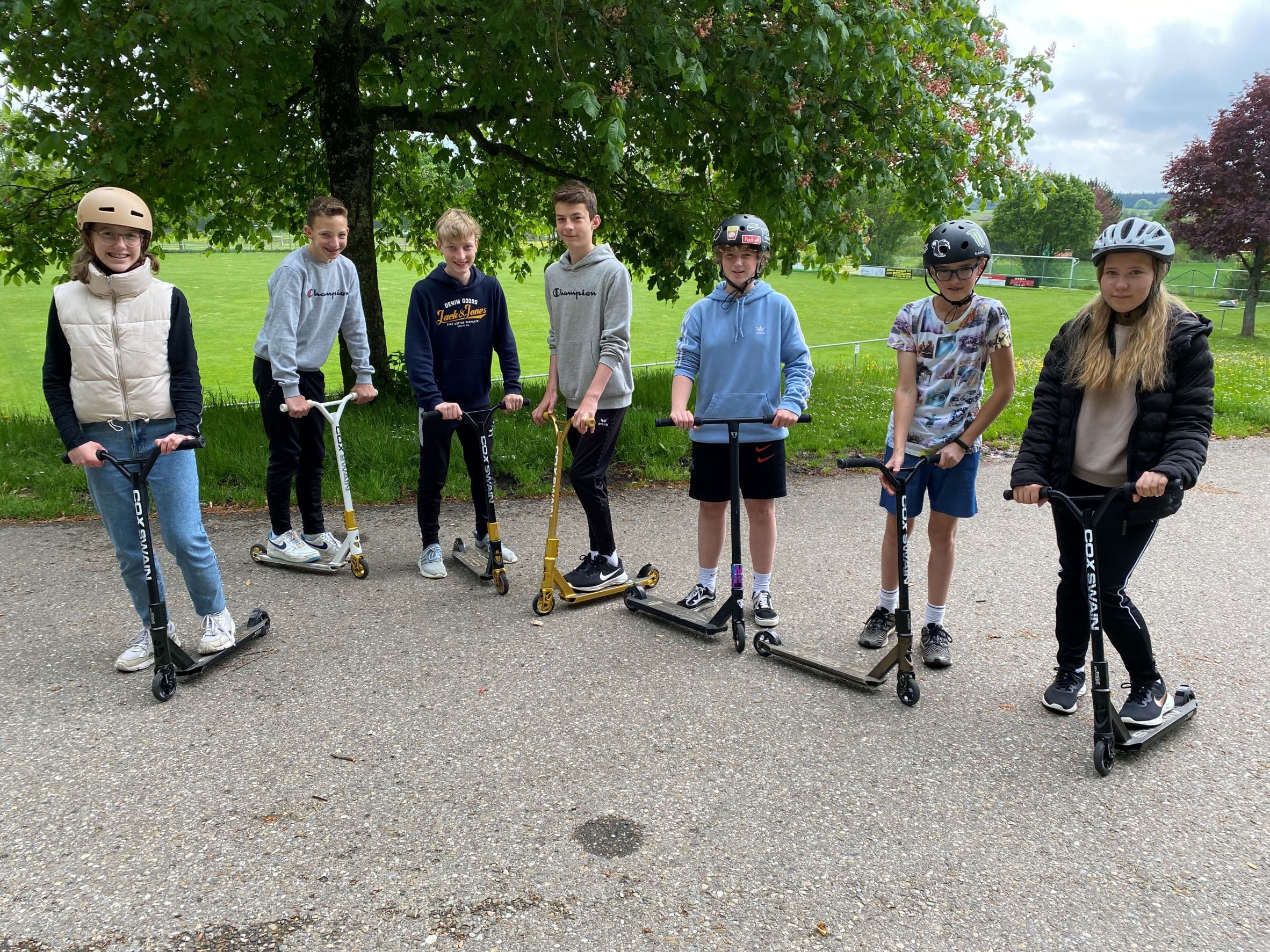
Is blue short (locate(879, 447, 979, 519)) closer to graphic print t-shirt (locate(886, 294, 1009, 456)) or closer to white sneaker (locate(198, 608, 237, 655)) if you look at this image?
graphic print t-shirt (locate(886, 294, 1009, 456))

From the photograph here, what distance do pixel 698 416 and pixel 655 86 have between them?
12.6 ft

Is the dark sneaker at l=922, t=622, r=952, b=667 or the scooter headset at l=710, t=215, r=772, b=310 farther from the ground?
the scooter headset at l=710, t=215, r=772, b=310

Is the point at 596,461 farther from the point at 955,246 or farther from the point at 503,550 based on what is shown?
the point at 955,246

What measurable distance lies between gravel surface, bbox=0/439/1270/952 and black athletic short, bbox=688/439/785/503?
768mm

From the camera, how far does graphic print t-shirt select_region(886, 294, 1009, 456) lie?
4.06 m

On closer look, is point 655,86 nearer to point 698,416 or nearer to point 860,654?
point 698,416

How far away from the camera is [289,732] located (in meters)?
3.66

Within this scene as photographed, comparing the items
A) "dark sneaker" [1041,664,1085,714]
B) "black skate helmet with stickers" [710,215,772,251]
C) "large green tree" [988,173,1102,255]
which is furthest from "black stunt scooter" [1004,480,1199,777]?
"large green tree" [988,173,1102,255]

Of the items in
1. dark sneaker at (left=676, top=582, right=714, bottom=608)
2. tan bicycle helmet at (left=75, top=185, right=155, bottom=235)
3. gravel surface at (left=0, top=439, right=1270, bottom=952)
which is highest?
tan bicycle helmet at (left=75, top=185, right=155, bottom=235)

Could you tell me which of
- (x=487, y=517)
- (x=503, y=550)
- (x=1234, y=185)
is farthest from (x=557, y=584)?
(x=1234, y=185)

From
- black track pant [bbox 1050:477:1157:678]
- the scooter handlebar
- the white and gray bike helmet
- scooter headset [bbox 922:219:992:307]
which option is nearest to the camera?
the white and gray bike helmet

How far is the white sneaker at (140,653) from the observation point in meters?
4.18

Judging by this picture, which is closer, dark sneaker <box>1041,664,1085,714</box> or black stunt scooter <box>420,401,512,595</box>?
dark sneaker <box>1041,664,1085,714</box>

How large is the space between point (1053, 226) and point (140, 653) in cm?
7577
